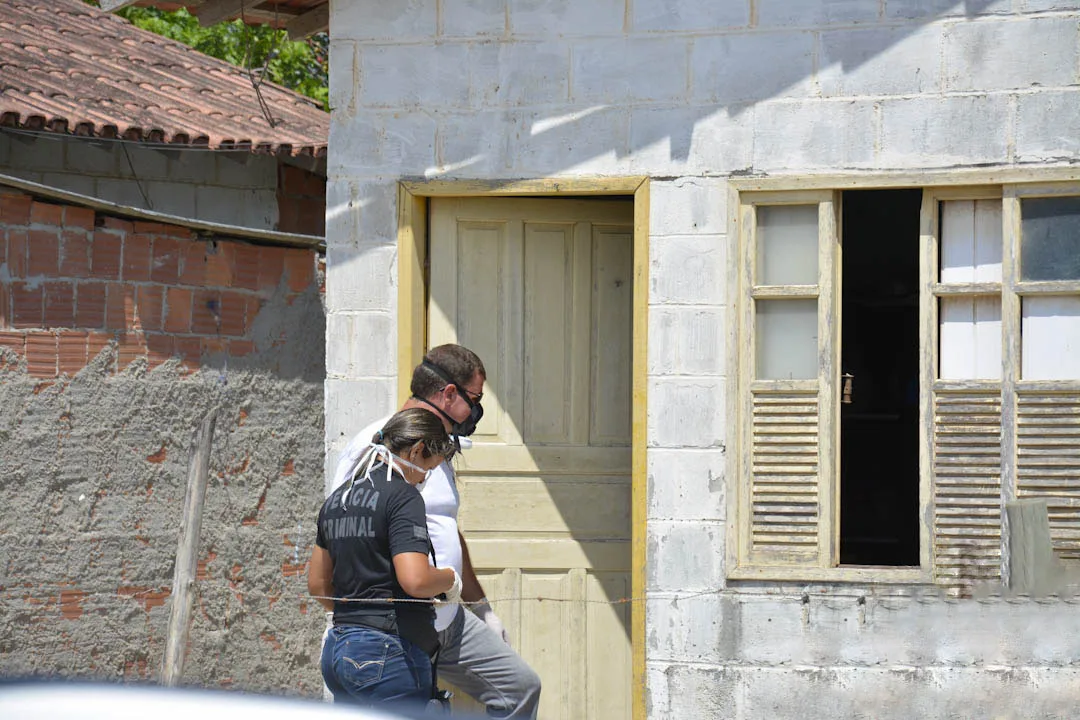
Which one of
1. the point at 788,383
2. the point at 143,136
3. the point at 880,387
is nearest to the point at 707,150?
the point at 788,383

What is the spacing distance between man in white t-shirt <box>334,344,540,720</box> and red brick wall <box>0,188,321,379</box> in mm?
1837

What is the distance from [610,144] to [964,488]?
2053 millimetres

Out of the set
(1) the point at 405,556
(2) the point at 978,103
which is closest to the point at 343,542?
(1) the point at 405,556

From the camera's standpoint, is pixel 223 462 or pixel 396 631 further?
pixel 223 462

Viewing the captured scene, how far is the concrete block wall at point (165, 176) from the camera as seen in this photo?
9.08 m

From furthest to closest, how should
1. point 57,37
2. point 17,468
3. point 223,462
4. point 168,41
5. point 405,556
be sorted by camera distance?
point 168,41
point 57,37
point 223,462
point 17,468
point 405,556

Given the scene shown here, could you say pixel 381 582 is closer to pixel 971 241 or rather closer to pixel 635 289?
pixel 635 289

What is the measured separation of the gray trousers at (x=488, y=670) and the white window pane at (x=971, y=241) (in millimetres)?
2373

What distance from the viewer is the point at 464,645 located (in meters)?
5.27

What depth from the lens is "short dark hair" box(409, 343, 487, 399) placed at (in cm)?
536

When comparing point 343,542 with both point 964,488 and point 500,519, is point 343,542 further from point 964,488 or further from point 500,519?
point 964,488

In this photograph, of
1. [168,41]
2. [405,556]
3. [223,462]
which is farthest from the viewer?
[168,41]

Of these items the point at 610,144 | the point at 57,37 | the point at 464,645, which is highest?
the point at 57,37

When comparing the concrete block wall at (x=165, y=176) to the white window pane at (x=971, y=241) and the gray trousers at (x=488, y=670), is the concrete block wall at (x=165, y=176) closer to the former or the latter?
the gray trousers at (x=488, y=670)
